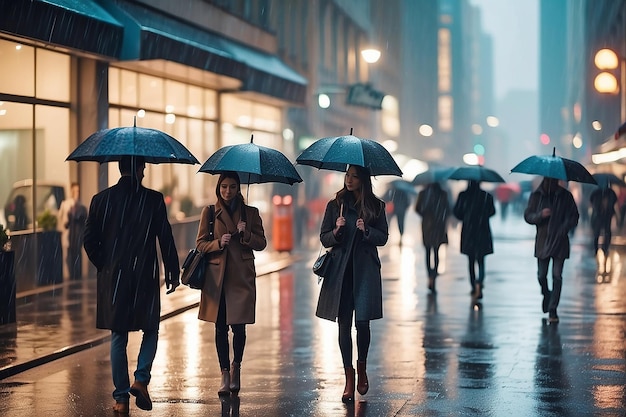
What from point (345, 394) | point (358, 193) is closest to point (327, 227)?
point (358, 193)

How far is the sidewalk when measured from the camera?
1174cm

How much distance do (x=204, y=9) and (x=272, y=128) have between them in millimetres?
9908

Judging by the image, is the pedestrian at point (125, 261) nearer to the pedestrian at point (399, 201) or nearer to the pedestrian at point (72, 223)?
the pedestrian at point (72, 223)

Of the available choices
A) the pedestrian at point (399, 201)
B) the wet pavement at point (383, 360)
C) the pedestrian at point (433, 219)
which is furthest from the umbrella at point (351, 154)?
the pedestrian at point (399, 201)

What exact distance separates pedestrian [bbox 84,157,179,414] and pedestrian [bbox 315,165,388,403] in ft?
4.43

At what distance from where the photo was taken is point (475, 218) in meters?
17.2

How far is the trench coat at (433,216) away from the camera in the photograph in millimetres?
19141

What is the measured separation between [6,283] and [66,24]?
584 centimetres

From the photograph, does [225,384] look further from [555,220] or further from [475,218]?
[475,218]

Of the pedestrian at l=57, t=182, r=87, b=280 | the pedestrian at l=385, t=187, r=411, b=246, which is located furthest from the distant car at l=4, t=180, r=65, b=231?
the pedestrian at l=385, t=187, r=411, b=246

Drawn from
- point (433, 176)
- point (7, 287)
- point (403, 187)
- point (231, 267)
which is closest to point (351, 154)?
point (231, 267)

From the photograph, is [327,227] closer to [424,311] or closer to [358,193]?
[358,193]

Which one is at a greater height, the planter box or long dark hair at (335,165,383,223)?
long dark hair at (335,165,383,223)

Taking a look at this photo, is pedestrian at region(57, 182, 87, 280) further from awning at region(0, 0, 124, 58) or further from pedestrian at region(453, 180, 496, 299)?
pedestrian at region(453, 180, 496, 299)
